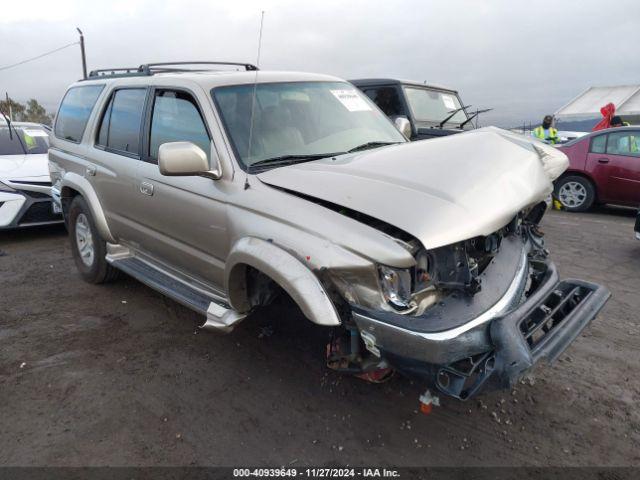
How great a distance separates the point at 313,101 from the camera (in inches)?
141

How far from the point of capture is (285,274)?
239cm

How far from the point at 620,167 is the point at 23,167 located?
29.4ft

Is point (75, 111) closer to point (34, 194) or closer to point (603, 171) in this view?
point (34, 194)

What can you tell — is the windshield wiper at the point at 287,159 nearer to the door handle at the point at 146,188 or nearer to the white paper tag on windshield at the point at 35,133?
the door handle at the point at 146,188

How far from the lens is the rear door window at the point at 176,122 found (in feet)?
10.7

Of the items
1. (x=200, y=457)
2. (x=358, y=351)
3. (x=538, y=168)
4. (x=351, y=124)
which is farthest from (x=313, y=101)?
(x=200, y=457)

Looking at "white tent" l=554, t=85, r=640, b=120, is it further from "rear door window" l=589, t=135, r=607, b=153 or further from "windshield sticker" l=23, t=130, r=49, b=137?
"windshield sticker" l=23, t=130, r=49, b=137

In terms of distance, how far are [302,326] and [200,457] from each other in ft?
4.87

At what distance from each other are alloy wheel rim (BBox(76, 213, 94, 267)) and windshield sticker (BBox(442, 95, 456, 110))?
5.96m

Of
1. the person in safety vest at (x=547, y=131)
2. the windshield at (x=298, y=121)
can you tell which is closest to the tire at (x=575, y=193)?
the person in safety vest at (x=547, y=131)

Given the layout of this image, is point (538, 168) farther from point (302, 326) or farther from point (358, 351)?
point (302, 326)

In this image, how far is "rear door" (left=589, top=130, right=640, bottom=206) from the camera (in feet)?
25.4


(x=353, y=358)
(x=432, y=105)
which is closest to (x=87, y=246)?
(x=353, y=358)

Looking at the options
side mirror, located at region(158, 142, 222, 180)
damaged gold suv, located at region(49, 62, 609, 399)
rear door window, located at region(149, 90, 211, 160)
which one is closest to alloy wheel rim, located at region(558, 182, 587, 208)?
damaged gold suv, located at region(49, 62, 609, 399)
